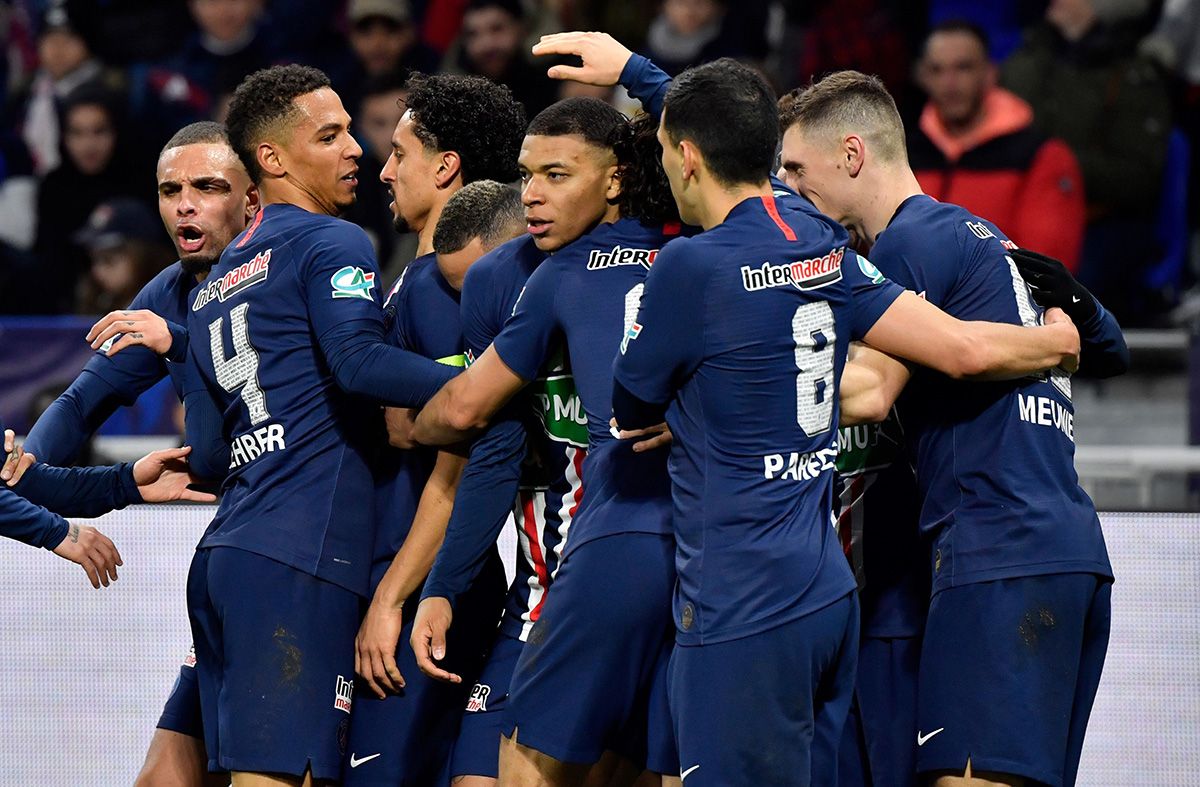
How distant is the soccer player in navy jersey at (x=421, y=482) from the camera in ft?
14.4

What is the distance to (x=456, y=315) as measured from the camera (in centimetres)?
459

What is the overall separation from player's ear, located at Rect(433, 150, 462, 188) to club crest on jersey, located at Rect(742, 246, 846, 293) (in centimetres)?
147

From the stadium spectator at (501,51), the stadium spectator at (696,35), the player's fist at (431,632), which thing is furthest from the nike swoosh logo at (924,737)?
the stadium spectator at (501,51)

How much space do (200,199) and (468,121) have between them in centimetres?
105

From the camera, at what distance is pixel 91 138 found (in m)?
11.0

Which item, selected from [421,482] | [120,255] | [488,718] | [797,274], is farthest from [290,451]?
[120,255]

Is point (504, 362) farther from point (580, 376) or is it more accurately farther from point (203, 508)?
point (203, 508)

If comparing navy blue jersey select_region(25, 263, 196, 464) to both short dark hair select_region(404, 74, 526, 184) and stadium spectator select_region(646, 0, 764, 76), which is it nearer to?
short dark hair select_region(404, 74, 526, 184)

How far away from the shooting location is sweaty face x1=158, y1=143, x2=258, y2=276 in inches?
204

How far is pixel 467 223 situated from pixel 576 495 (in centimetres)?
86

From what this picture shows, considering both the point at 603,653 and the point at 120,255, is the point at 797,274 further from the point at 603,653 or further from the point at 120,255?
the point at 120,255

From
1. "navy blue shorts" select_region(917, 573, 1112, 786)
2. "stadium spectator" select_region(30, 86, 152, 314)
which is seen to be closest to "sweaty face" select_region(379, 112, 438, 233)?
"navy blue shorts" select_region(917, 573, 1112, 786)

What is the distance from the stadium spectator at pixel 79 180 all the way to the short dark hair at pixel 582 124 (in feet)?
24.2

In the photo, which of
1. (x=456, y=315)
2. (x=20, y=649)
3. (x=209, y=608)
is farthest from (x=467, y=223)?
(x=20, y=649)
